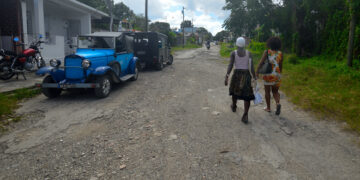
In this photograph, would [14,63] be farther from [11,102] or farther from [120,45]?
[120,45]

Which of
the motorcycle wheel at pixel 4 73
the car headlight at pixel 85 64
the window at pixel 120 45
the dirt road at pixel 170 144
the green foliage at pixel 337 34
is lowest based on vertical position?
the dirt road at pixel 170 144

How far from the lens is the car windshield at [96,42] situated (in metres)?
8.87

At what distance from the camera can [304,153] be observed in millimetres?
3955

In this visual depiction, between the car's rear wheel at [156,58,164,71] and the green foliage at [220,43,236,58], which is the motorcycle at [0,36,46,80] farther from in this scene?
the green foliage at [220,43,236,58]

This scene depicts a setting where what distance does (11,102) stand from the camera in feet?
22.1

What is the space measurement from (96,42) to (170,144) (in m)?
5.93

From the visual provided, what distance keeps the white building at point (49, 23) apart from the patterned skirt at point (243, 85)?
19.7 ft

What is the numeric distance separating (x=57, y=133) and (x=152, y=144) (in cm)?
178

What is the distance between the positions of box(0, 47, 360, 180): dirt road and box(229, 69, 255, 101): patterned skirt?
0.54 m

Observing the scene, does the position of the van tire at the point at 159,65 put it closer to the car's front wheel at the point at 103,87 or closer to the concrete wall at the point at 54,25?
the concrete wall at the point at 54,25

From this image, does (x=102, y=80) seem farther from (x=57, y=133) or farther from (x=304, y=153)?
(x=304, y=153)

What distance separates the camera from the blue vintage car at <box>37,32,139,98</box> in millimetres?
7199

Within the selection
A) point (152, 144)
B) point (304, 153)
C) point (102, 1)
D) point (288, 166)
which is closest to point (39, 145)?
point (152, 144)

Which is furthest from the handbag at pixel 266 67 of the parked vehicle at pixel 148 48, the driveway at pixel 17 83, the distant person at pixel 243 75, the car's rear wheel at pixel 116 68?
the parked vehicle at pixel 148 48
